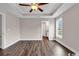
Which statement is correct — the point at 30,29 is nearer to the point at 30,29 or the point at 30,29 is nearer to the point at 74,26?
the point at 30,29

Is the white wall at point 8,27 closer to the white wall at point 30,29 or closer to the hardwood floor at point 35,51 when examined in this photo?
the hardwood floor at point 35,51

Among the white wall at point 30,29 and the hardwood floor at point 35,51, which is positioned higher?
the white wall at point 30,29

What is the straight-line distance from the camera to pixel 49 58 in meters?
0.76

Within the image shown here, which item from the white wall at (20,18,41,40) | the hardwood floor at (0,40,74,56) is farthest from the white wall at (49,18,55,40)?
the hardwood floor at (0,40,74,56)

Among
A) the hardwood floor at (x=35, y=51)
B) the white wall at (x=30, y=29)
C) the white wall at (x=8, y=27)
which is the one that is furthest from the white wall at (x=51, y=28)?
the white wall at (x=8, y=27)

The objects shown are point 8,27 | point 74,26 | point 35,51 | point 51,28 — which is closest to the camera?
point 74,26

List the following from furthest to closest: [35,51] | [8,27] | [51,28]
→ [51,28] → [8,27] → [35,51]

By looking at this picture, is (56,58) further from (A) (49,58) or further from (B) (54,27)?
(B) (54,27)

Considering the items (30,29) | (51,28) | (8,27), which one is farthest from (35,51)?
(51,28)

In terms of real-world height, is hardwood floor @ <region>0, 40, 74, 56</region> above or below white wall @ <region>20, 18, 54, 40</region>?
below

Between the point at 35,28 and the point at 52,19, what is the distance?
1810 mm

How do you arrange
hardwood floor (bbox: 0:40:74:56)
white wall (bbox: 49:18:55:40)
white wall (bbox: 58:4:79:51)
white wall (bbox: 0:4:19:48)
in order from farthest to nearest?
white wall (bbox: 49:18:55:40) → white wall (bbox: 0:4:19:48) → hardwood floor (bbox: 0:40:74:56) → white wall (bbox: 58:4:79:51)

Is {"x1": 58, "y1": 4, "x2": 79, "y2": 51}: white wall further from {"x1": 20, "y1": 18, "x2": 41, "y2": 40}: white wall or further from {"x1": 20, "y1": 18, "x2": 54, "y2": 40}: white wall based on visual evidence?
{"x1": 20, "y1": 18, "x2": 41, "y2": 40}: white wall

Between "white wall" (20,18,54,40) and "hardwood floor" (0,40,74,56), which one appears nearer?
"hardwood floor" (0,40,74,56)
